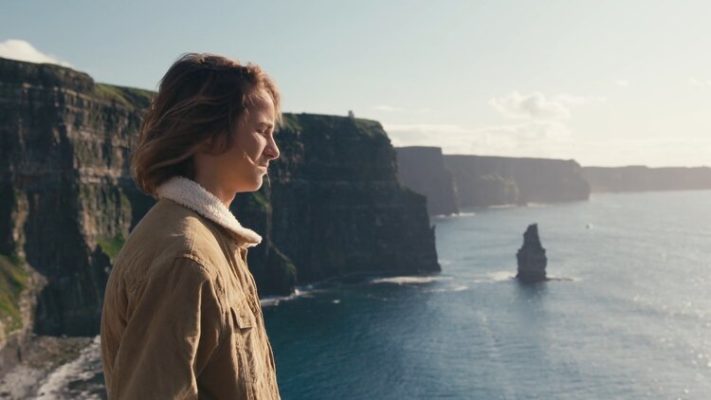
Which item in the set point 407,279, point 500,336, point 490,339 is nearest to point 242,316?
point 490,339

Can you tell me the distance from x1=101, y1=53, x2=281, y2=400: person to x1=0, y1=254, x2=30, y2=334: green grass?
7749cm

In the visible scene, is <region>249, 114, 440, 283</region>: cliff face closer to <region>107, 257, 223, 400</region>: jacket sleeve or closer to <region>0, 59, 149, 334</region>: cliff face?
<region>0, 59, 149, 334</region>: cliff face

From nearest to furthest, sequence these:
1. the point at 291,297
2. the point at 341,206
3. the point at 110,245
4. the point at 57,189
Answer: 1. the point at 57,189
2. the point at 110,245
3. the point at 291,297
4. the point at 341,206

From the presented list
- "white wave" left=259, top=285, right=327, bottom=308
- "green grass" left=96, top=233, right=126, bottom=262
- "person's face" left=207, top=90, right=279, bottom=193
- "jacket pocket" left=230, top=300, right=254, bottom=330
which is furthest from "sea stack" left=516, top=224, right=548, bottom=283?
"jacket pocket" left=230, top=300, right=254, bottom=330

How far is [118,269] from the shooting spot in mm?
3287

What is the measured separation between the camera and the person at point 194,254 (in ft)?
9.63

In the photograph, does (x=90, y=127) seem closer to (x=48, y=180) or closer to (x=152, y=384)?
(x=48, y=180)

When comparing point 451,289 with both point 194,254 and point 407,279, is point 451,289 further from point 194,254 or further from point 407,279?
point 194,254

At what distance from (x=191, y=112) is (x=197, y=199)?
0.48 m

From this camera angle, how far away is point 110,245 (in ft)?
300

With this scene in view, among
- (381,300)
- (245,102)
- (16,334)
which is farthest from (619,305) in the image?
(245,102)

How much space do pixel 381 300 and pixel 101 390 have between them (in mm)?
58652

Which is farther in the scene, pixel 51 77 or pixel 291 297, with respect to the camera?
pixel 291 297

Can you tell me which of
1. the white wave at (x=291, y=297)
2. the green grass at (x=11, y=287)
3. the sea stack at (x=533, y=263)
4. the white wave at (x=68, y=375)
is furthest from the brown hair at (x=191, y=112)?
the sea stack at (x=533, y=263)
